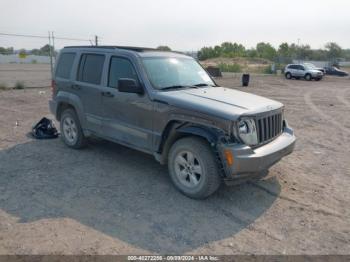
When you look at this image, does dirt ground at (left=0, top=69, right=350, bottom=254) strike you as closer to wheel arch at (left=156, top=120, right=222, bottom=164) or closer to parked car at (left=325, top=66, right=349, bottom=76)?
wheel arch at (left=156, top=120, right=222, bottom=164)

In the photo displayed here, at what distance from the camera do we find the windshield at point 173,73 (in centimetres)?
491

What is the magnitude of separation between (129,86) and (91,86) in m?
1.34

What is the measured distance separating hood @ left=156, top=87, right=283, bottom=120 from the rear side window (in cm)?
150

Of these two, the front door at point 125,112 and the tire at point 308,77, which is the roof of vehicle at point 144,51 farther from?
the tire at point 308,77

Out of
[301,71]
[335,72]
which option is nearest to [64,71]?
[301,71]

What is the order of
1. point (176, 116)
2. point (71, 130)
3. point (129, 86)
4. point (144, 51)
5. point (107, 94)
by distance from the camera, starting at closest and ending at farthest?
1. point (176, 116)
2. point (129, 86)
3. point (144, 51)
4. point (107, 94)
5. point (71, 130)

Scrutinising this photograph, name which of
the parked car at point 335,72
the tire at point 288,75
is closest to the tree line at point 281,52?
the parked car at point 335,72

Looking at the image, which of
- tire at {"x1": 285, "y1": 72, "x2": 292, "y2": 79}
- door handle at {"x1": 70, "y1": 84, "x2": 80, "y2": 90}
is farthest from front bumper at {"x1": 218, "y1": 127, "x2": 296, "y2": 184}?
tire at {"x1": 285, "y1": 72, "x2": 292, "y2": 79}

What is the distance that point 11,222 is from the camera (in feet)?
12.2

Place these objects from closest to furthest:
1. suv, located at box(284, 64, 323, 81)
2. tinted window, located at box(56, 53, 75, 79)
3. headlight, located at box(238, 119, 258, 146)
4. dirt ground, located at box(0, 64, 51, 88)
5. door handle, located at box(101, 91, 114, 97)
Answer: headlight, located at box(238, 119, 258, 146) → door handle, located at box(101, 91, 114, 97) → tinted window, located at box(56, 53, 75, 79) → dirt ground, located at box(0, 64, 51, 88) → suv, located at box(284, 64, 323, 81)

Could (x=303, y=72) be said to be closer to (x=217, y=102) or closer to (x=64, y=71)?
(x=64, y=71)

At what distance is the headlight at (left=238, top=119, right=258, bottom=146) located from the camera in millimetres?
4059

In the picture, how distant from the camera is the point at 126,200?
4309 millimetres

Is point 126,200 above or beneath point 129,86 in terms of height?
beneath
